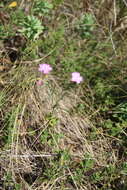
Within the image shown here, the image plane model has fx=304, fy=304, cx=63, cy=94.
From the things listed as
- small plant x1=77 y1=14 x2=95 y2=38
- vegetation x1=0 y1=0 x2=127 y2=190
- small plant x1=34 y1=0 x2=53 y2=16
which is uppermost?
small plant x1=34 y1=0 x2=53 y2=16

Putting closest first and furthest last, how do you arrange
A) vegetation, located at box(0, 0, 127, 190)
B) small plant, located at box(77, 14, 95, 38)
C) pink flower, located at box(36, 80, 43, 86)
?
vegetation, located at box(0, 0, 127, 190)
pink flower, located at box(36, 80, 43, 86)
small plant, located at box(77, 14, 95, 38)

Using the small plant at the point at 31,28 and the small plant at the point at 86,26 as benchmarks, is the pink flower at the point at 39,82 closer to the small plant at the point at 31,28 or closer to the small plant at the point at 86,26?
the small plant at the point at 31,28

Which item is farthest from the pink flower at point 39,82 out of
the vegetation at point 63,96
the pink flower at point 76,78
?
the pink flower at point 76,78

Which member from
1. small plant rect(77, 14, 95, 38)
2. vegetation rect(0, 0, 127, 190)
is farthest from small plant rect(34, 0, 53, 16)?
small plant rect(77, 14, 95, 38)

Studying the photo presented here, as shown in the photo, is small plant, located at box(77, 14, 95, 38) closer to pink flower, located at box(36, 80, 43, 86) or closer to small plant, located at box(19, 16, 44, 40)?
small plant, located at box(19, 16, 44, 40)

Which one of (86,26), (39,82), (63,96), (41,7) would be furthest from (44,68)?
(86,26)

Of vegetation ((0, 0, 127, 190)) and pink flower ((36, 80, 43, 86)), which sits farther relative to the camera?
pink flower ((36, 80, 43, 86))

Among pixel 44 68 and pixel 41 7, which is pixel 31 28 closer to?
pixel 41 7
